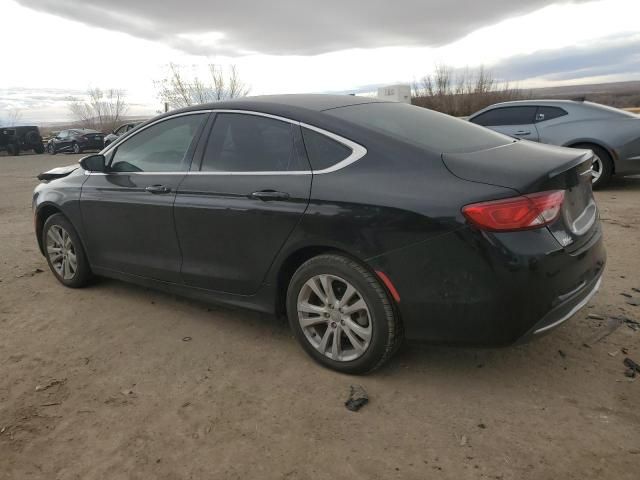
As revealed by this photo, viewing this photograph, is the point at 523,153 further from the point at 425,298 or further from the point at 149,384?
the point at 149,384

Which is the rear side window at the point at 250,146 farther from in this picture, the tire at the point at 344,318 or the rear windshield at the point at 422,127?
the tire at the point at 344,318

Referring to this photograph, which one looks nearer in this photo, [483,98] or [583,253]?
[583,253]

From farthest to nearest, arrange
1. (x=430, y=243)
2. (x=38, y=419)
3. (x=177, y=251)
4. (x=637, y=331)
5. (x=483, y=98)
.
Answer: (x=483, y=98) < (x=177, y=251) < (x=637, y=331) < (x=38, y=419) < (x=430, y=243)

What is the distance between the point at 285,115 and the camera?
3264 millimetres

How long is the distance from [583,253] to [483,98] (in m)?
27.6

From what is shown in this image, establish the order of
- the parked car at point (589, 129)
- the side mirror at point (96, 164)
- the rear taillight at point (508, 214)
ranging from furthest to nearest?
the parked car at point (589, 129) < the side mirror at point (96, 164) < the rear taillight at point (508, 214)

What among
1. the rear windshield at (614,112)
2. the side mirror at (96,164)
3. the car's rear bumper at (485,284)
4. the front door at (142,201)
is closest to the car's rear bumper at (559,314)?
the car's rear bumper at (485,284)

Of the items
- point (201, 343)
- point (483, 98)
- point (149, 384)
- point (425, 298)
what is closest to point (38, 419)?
point (149, 384)

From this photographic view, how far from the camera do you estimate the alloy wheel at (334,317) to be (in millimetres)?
2916

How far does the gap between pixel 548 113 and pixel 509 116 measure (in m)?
0.67

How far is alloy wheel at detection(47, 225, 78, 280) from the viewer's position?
4.63 meters

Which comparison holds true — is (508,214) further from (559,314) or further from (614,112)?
(614,112)

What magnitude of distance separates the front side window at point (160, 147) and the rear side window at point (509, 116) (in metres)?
6.67

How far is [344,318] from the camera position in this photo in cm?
296
